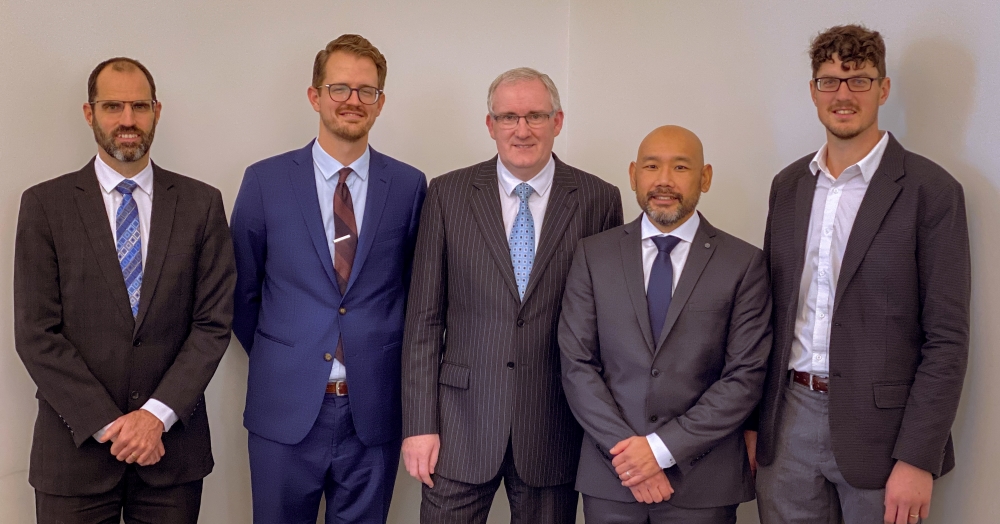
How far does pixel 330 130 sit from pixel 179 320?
29.3 inches

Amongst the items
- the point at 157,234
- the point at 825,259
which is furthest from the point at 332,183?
the point at 825,259

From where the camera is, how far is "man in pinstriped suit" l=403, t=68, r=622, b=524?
8.48 ft

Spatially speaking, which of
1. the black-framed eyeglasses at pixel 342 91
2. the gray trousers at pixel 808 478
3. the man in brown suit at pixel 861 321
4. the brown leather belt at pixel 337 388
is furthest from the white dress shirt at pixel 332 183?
the gray trousers at pixel 808 478

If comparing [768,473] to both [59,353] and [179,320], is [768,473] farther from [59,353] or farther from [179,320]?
[59,353]

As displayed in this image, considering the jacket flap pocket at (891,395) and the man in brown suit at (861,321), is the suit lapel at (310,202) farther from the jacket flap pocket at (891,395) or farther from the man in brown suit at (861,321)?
the jacket flap pocket at (891,395)

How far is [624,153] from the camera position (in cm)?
385

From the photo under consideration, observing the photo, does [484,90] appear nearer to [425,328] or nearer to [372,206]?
[372,206]

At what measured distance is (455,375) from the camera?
263cm

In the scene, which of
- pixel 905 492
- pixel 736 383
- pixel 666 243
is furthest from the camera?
pixel 666 243

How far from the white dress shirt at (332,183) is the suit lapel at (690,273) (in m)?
1.02

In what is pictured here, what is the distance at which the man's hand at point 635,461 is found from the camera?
2336 millimetres

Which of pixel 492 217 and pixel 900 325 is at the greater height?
pixel 492 217

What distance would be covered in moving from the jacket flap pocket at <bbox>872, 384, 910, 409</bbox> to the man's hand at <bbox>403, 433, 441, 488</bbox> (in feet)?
4.05

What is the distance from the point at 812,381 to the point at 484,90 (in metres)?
2.00
